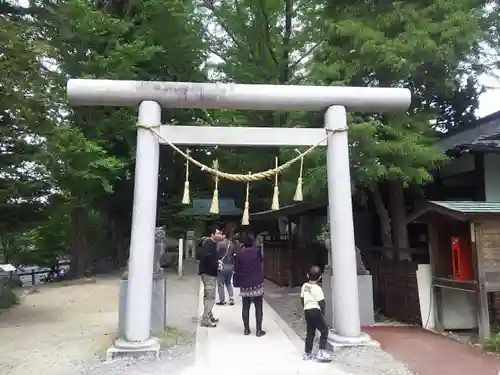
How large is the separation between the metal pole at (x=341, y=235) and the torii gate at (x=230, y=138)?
0.02 meters

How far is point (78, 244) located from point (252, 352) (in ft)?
43.9

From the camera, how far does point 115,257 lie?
2312 centimetres

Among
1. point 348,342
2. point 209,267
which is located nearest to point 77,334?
point 209,267

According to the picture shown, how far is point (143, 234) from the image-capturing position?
7.25m

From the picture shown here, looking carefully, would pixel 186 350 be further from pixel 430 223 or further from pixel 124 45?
pixel 124 45

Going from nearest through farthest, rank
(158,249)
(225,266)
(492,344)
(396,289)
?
1. (492,344)
2. (158,249)
3. (225,266)
4. (396,289)

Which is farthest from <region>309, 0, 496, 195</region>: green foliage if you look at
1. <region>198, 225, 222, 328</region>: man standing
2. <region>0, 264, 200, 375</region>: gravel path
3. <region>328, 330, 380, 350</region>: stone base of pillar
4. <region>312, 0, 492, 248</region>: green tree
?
<region>0, 264, 200, 375</region>: gravel path

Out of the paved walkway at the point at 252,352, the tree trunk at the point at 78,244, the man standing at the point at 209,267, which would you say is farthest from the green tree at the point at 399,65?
the tree trunk at the point at 78,244

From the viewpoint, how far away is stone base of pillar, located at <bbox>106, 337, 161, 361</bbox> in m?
6.86

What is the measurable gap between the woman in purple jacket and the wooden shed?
3.73 meters

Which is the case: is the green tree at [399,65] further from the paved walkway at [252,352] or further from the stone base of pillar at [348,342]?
the paved walkway at [252,352]

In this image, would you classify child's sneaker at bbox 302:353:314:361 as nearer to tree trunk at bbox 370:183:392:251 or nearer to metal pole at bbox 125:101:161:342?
metal pole at bbox 125:101:161:342

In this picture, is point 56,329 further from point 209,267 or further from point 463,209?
point 463,209

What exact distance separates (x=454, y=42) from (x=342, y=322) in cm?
624
